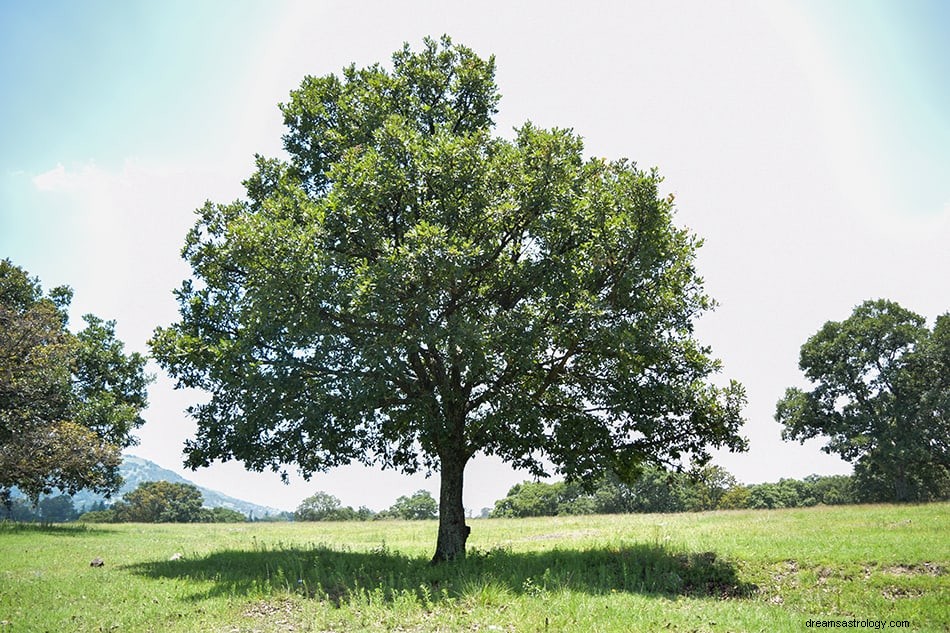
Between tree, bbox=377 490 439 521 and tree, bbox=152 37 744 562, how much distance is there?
103 meters

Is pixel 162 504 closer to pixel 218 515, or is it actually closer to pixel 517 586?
pixel 218 515

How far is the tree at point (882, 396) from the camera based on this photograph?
48.7 m

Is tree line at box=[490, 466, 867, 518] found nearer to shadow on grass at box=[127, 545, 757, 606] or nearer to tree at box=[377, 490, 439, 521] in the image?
tree at box=[377, 490, 439, 521]

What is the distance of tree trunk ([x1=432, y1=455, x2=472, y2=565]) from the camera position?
1862 cm

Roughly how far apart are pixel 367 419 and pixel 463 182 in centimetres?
847

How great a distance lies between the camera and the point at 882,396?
51.7m

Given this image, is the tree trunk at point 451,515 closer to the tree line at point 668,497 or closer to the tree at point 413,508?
the tree line at point 668,497

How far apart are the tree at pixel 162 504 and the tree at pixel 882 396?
10986 cm

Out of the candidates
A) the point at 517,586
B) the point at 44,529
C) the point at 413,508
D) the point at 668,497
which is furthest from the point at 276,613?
the point at 413,508

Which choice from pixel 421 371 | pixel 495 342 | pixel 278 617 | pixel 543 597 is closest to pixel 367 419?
pixel 421 371

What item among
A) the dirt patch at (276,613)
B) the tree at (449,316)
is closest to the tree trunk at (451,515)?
the tree at (449,316)

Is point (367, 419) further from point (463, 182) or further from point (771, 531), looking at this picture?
point (771, 531)

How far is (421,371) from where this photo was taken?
19.3 metres

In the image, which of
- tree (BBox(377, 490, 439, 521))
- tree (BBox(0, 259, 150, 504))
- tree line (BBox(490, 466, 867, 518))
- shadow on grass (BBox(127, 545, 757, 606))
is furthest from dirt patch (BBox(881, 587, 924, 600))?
tree (BBox(377, 490, 439, 521))
